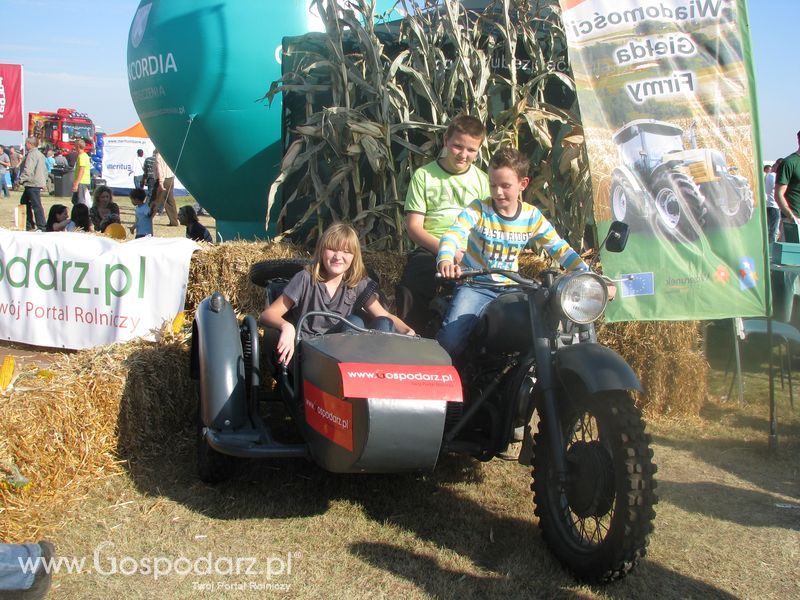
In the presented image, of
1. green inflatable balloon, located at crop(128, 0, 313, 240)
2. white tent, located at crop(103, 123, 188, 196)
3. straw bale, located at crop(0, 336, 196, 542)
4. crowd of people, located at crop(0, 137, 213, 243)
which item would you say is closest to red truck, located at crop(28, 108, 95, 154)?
white tent, located at crop(103, 123, 188, 196)

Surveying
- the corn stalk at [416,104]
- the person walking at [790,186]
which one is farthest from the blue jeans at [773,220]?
the corn stalk at [416,104]

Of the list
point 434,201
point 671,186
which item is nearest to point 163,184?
point 434,201

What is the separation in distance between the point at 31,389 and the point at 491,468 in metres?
2.34

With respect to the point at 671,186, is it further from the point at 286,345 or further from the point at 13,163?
the point at 13,163

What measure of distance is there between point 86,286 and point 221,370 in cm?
306

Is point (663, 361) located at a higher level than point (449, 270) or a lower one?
lower

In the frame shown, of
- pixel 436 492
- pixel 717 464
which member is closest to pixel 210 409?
pixel 436 492

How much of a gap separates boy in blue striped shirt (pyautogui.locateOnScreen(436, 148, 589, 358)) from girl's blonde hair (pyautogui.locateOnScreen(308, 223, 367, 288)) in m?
0.46

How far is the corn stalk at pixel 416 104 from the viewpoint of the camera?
250 inches

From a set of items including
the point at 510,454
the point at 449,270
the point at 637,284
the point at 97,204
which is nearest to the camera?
the point at 449,270

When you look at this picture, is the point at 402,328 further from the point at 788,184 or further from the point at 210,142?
the point at 788,184

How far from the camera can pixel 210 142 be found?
827cm

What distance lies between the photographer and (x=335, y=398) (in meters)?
3.07

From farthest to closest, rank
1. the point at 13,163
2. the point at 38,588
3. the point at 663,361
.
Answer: the point at 13,163, the point at 663,361, the point at 38,588
